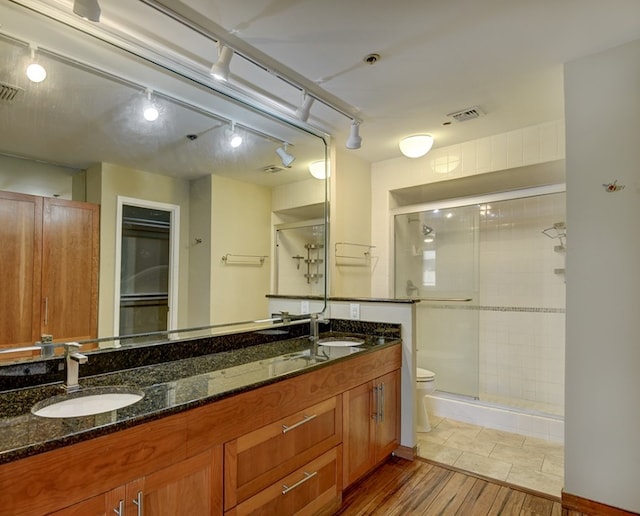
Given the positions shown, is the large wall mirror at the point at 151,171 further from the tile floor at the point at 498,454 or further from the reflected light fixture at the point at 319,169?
the tile floor at the point at 498,454

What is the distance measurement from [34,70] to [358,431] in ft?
7.87

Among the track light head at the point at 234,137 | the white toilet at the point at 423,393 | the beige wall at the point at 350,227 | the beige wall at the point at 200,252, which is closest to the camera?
the beige wall at the point at 200,252

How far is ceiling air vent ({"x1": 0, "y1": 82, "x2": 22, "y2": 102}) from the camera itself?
1.52 m

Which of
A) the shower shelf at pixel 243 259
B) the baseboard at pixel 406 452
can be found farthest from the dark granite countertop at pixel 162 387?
the baseboard at pixel 406 452

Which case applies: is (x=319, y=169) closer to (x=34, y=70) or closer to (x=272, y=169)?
(x=272, y=169)

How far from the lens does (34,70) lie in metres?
1.61

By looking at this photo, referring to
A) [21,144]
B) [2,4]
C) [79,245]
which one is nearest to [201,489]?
[79,245]

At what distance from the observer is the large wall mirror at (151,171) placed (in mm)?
1611

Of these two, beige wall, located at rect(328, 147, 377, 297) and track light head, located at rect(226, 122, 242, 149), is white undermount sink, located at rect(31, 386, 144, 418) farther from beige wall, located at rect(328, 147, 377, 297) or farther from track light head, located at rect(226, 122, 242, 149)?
beige wall, located at rect(328, 147, 377, 297)

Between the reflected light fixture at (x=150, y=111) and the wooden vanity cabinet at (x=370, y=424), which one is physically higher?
the reflected light fixture at (x=150, y=111)

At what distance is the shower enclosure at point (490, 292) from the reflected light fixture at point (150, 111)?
245 cm

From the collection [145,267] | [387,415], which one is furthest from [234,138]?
[387,415]

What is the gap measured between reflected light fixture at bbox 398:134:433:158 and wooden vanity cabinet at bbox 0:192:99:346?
2273 millimetres

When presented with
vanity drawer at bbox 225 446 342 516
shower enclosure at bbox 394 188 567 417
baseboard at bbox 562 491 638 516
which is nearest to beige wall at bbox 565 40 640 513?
baseboard at bbox 562 491 638 516
